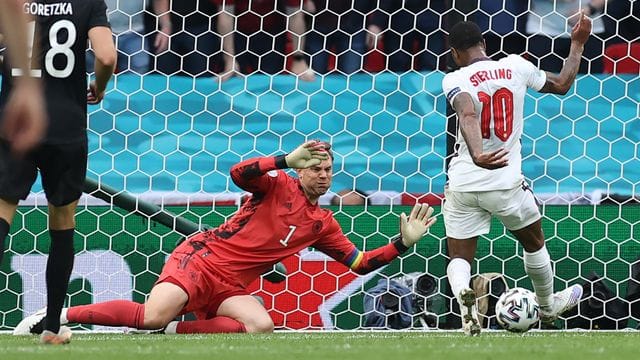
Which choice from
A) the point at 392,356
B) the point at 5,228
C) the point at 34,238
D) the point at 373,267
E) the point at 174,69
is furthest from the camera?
the point at 174,69

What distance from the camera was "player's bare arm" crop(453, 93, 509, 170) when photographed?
6298 mm

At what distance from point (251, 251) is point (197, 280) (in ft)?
1.21

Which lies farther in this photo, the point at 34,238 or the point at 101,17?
the point at 34,238

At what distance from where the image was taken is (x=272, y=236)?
295 inches

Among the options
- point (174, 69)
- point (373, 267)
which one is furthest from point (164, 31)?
point (373, 267)

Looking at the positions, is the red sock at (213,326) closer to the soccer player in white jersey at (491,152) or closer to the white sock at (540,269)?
the soccer player in white jersey at (491,152)

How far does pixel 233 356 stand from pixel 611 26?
467cm

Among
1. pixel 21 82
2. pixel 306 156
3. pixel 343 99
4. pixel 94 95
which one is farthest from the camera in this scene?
pixel 343 99

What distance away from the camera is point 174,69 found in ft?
29.0

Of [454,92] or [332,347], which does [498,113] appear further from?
[332,347]

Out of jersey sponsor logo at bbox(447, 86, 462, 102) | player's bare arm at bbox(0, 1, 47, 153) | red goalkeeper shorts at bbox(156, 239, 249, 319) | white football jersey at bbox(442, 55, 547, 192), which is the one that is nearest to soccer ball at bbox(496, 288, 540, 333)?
white football jersey at bbox(442, 55, 547, 192)

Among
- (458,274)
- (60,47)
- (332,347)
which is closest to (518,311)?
(458,274)

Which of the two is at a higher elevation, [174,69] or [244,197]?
[174,69]

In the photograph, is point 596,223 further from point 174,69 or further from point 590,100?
point 174,69
